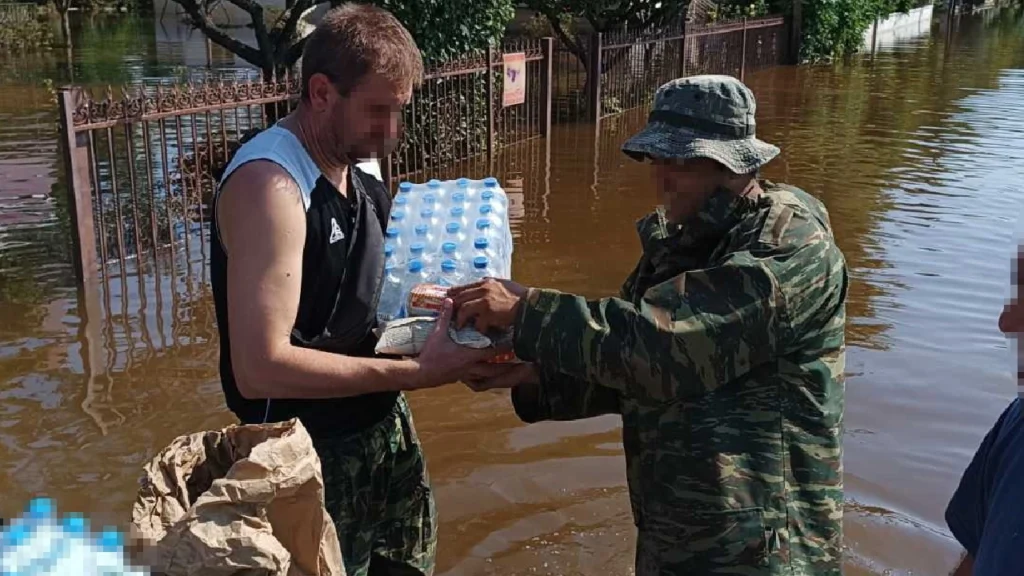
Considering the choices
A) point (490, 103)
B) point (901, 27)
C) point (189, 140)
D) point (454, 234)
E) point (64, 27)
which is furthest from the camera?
point (901, 27)

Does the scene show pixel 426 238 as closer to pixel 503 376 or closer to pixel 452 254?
pixel 452 254

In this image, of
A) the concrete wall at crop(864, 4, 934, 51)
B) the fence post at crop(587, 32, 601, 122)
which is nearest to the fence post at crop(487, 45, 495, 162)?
the fence post at crop(587, 32, 601, 122)

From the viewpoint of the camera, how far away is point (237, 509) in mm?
1660

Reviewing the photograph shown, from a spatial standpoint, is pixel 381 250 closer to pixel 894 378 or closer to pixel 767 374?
pixel 767 374

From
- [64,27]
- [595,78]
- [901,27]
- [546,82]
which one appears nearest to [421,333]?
[546,82]

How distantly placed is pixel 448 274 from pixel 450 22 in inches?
339

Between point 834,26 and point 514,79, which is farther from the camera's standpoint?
point 834,26

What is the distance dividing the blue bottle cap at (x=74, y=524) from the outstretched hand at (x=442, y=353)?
133cm

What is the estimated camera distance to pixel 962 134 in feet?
49.5

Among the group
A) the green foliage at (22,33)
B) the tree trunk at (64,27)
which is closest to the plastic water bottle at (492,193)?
the green foliage at (22,33)

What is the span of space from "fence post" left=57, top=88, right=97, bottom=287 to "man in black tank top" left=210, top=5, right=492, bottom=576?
469 centimetres

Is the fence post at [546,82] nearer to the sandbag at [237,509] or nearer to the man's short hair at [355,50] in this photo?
the man's short hair at [355,50]

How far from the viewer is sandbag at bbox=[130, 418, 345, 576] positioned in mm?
1555

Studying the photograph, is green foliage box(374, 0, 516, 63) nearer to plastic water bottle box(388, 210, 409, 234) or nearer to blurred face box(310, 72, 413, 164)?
plastic water bottle box(388, 210, 409, 234)
